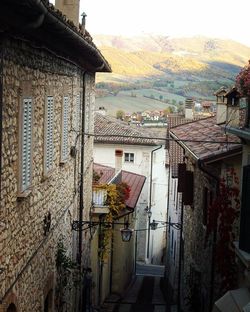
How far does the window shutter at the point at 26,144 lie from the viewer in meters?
8.51

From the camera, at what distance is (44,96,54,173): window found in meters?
10.5

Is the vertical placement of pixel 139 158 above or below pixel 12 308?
below

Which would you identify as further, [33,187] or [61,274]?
[61,274]

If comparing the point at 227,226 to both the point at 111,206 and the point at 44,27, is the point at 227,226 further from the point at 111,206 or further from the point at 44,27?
the point at 111,206

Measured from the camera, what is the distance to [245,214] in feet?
38.3

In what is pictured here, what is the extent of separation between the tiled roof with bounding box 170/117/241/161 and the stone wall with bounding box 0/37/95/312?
3.23 meters

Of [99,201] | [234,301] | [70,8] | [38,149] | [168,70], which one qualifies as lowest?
[234,301]

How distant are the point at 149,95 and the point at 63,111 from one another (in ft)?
221

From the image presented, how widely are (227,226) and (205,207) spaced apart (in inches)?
165

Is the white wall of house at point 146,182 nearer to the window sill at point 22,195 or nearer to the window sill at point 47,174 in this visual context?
the window sill at point 47,174

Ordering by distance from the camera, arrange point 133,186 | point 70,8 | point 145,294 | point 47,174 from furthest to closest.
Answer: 1. point 133,186
2. point 145,294
3. point 70,8
4. point 47,174

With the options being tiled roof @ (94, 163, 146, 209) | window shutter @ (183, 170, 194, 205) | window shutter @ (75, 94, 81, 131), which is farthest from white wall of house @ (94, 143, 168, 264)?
window shutter @ (75, 94, 81, 131)

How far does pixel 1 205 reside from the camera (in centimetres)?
738

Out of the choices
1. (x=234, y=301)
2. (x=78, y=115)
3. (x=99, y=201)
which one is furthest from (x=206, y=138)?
(x=234, y=301)
